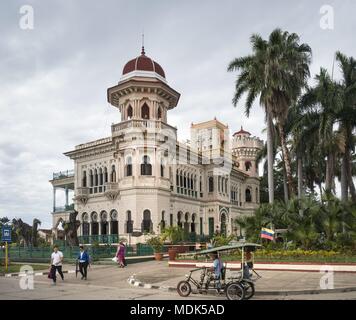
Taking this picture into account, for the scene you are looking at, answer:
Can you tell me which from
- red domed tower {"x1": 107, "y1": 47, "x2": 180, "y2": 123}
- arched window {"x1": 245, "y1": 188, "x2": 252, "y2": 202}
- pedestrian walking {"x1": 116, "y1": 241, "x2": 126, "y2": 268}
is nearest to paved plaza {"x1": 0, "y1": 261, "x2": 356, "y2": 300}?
pedestrian walking {"x1": 116, "y1": 241, "x2": 126, "y2": 268}

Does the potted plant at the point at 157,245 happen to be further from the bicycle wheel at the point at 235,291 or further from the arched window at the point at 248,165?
the arched window at the point at 248,165

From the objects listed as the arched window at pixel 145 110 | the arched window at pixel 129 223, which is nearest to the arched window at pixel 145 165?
the arched window at pixel 129 223

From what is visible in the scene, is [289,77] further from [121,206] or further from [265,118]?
[121,206]

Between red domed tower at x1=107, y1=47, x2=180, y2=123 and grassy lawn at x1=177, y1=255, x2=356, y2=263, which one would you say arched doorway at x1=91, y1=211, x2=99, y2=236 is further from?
grassy lawn at x1=177, y1=255, x2=356, y2=263

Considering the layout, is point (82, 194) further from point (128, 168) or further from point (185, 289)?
point (185, 289)

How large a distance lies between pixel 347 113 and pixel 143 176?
16.6 metres

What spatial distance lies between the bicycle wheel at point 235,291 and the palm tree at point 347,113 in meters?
21.2

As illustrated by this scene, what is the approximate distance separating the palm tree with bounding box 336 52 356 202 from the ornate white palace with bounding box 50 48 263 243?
13.9 meters

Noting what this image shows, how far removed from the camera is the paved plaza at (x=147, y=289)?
1368cm

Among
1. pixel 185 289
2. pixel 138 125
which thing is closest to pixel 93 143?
pixel 138 125

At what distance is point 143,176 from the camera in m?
38.5

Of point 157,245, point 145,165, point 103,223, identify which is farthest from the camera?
point 103,223

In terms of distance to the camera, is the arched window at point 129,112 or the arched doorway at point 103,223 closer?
the arched doorway at point 103,223

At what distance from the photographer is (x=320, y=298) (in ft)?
42.2
